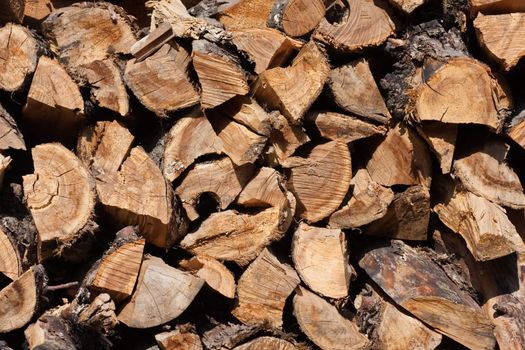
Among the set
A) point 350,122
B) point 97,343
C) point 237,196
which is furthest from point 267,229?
point 97,343

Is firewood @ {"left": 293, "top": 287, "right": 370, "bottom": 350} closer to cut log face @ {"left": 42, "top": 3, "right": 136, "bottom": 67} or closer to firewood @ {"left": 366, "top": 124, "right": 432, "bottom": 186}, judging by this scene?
firewood @ {"left": 366, "top": 124, "right": 432, "bottom": 186}

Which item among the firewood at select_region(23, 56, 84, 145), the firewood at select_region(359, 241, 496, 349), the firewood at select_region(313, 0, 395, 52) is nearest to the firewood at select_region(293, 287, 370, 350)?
the firewood at select_region(359, 241, 496, 349)

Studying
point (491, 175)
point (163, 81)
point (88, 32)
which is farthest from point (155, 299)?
point (491, 175)

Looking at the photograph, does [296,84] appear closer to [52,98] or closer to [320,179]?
[320,179]

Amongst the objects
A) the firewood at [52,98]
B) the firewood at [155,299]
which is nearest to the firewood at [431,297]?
the firewood at [155,299]

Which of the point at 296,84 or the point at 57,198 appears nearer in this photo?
the point at 57,198

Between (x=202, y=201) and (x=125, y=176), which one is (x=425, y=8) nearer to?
(x=202, y=201)

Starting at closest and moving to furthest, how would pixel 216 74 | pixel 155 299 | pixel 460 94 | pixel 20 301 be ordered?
Result: pixel 20 301
pixel 155 299
pixel 216 74
pixel 460 94
